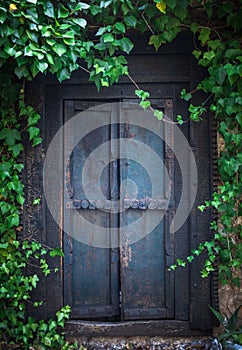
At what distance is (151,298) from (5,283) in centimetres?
101

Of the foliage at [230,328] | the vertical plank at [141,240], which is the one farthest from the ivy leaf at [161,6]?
the foliage at [230,328]

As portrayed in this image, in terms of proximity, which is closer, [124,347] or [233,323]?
[233,323]

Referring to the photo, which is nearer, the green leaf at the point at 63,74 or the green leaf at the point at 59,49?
the green leaf at the point at 59,49

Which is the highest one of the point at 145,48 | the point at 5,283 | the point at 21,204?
the point at 145,48

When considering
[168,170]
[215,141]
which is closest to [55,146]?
[168,170]

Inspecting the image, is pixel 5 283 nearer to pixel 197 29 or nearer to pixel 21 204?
pixel 21 204

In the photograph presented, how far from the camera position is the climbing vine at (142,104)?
3.27 m

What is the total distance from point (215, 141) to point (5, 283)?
1709 millimetres

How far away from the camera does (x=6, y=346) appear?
347 centimetres

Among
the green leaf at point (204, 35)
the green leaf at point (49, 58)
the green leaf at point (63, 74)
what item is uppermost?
the green leaf at point (204, 35)

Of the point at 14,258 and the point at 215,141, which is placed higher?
the point at 215,141

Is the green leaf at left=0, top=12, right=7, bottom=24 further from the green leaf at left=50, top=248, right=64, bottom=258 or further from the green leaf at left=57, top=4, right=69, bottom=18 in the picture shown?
the green leaf at left=50, top=248, right=64, bottom=258

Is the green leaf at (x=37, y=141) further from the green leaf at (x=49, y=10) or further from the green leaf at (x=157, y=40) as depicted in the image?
the green leaf at (x=157, y=40)

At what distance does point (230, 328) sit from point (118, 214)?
1062mm
